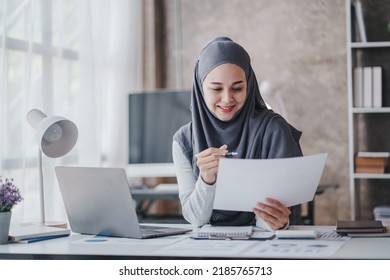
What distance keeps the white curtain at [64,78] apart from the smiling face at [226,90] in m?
1.19

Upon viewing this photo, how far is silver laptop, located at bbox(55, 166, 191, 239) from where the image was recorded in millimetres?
1751

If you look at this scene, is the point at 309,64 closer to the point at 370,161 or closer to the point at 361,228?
the point at 370,161

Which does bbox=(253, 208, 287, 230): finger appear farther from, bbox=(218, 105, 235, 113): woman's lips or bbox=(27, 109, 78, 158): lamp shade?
bbox=(27, 109, 78, 158): lamp shade

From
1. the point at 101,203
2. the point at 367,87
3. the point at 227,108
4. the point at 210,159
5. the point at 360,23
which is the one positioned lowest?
the point at 101,203

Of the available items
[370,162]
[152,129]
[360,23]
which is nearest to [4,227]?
[152,129]

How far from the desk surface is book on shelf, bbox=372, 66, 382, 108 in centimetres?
221

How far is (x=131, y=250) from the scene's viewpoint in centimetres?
162

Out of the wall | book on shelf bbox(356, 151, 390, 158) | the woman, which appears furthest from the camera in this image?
the wall

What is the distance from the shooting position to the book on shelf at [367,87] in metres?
3.84

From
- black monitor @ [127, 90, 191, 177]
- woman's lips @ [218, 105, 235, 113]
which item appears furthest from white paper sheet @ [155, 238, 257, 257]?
black monitor @ [127, 90, 191, 177]

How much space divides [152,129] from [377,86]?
4.37 feet

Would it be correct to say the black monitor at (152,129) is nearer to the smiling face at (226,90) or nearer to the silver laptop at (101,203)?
the smiling face at (226,90)
